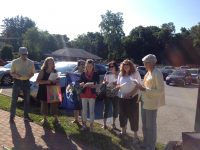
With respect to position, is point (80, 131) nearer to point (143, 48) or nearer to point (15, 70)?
point (15, 70)

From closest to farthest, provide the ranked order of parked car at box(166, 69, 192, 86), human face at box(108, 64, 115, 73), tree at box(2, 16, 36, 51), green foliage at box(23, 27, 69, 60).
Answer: human face at box(108, 64, 115, 73) < parked car at box(166, 69, 192, 86) < green foliage at box(23, 27, 69, 60) < tree at box(2, 16, 36, 51)

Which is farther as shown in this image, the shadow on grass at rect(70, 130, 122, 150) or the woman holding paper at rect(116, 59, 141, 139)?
the woman holding paper at rect(116, 59, 141, 139)

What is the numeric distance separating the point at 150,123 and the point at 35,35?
82025 millimetres

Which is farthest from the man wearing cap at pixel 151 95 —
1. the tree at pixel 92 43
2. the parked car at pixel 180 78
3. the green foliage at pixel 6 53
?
the tree at pixel 92 43

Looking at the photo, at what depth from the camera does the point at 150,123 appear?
6984mm

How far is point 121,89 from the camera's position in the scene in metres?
8.27

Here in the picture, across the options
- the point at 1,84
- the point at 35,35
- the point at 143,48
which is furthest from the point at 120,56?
the point at 1,84

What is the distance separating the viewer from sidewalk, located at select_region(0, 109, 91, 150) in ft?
24.6

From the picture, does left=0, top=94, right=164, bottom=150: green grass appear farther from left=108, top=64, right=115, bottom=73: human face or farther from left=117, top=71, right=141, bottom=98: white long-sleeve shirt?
left=108, top=64, right=115, bottom=73: human face

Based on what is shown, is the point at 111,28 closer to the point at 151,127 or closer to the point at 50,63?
the point at 50,63

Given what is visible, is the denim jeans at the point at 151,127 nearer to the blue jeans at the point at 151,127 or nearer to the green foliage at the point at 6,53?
the blue jeans at the point at 151,127

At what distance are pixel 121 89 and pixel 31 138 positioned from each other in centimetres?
216

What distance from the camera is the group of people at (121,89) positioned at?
6898mm

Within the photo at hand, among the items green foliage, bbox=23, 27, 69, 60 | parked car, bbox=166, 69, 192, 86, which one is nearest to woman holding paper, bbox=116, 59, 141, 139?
parked car, bbox=166, 69, 192, 86
